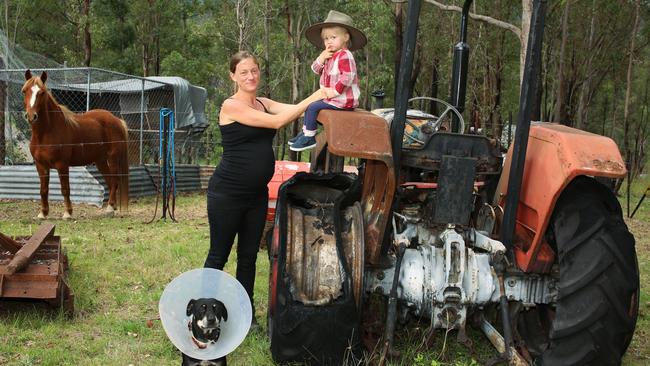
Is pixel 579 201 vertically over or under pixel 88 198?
over

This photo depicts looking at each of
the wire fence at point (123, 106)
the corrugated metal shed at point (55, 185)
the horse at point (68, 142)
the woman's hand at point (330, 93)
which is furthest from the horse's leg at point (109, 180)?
the woman's hand at point (330, 93)

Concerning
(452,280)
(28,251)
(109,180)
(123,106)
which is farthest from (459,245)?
(123,106)

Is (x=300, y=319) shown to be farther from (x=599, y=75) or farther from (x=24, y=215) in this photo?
(x=599, y=75)

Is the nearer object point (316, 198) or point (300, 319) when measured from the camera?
point (300, 319)

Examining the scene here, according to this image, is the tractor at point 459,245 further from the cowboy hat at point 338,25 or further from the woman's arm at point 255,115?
the cowboy hat at point 338,25

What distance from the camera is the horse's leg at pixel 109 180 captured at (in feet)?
40.4

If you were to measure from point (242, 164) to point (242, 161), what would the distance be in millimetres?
Result: 20

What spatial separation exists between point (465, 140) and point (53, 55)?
36.1 meters

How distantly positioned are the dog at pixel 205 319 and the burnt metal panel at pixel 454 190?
1372mm

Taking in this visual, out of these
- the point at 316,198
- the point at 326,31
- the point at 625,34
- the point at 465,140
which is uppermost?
the point at 625,34

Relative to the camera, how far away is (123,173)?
1241 cm

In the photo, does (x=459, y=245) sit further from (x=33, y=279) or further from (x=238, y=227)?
(x=33, y=279)

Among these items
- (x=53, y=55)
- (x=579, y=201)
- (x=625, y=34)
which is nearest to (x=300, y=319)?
(x=579, y=201)

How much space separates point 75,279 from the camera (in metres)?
6.48
